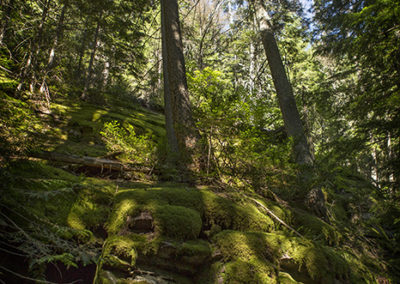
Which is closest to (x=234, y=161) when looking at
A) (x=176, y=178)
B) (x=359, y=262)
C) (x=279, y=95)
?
(x=176, y=178)

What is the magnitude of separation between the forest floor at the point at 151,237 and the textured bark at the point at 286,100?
2773mm

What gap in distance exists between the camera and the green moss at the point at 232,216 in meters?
3.55

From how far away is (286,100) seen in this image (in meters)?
7.40

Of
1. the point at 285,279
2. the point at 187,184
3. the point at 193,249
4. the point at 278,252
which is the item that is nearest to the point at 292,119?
the point at 187,184

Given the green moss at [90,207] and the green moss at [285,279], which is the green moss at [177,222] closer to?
the green moss at [90,207]

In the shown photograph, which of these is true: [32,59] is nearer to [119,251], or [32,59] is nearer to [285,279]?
[119,251]

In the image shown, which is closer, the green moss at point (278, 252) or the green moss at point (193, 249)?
the green moss at point (193, 249)

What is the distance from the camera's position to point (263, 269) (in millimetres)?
2715

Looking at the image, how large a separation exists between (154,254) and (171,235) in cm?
34

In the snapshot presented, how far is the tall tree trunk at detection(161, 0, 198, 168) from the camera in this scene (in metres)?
5.23

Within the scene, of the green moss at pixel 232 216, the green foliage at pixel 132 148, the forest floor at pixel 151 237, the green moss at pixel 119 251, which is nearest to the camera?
the forest floor at pixel 151 237

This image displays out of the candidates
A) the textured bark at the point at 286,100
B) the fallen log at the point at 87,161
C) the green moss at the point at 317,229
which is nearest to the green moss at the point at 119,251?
the fallen log at the point at 87,161

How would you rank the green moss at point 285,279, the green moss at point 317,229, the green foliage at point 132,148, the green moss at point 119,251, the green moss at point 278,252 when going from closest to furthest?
the green moss at point 119,251 → the green moss at point 285,279 → the green moss at point 278,252 → the green moss at point 317,229 → the green foliage at point 132,148

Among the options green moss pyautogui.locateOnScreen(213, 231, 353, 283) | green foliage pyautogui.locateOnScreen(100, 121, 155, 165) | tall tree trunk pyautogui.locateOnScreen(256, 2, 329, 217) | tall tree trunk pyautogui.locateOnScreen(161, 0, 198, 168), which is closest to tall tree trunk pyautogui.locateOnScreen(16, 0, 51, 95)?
green foliage pyautogui.locateOnScreen(100, 121, 155, 165)
